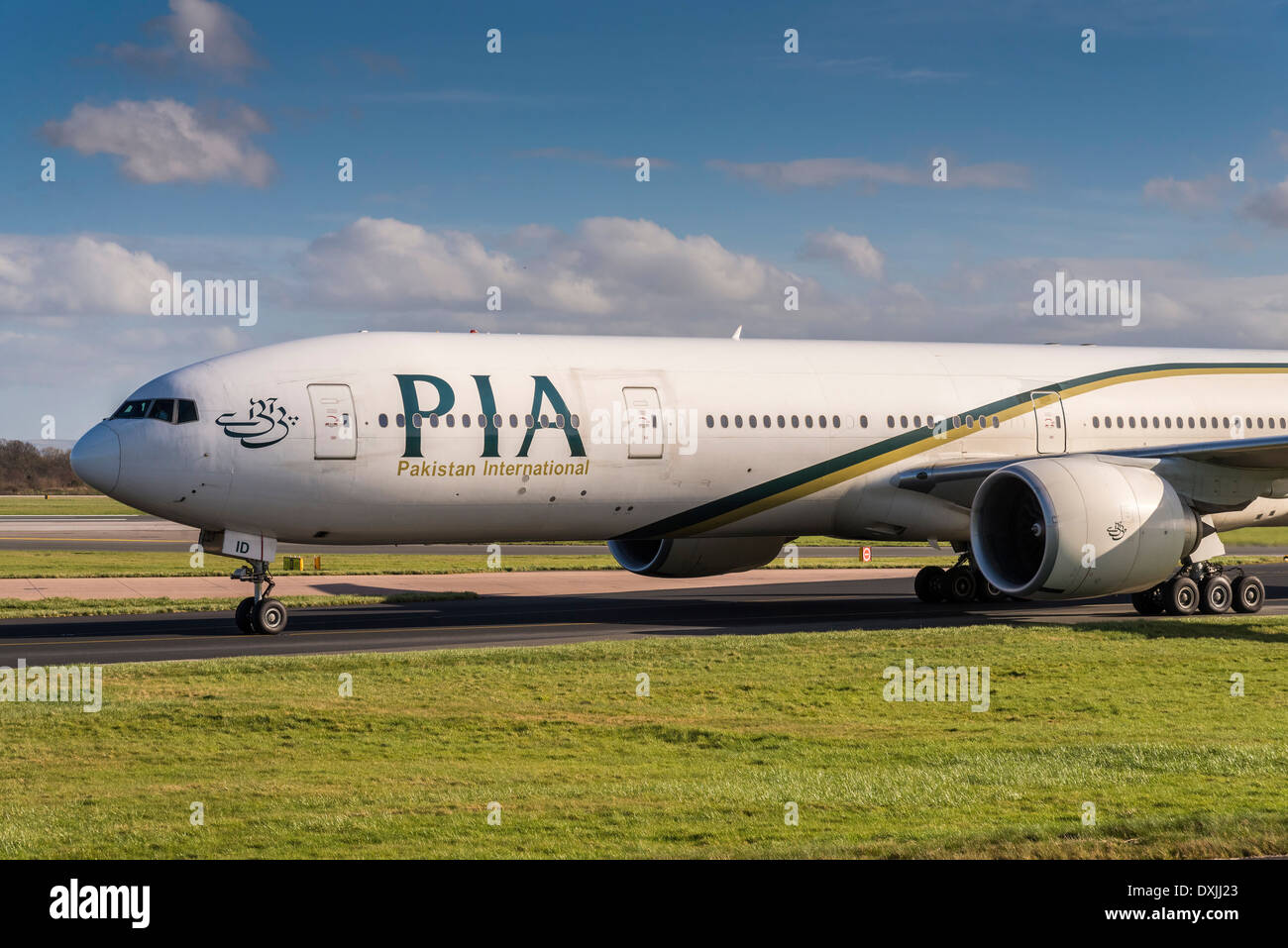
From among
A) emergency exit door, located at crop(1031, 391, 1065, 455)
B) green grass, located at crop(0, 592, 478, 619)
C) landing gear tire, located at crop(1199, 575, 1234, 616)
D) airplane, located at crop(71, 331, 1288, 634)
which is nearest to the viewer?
airplane, located at crop(71, 331, 1288, 634)

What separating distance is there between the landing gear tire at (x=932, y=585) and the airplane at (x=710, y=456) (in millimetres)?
47

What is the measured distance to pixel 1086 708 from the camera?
1535 cm

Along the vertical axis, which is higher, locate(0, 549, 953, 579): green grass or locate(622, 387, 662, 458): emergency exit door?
locate(622, 387, 662, 458): emergency exit door

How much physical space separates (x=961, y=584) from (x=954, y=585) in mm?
203

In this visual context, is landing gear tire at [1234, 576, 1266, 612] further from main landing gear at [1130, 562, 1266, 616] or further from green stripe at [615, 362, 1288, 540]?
green stripe at [615, 362, 1288, 540]

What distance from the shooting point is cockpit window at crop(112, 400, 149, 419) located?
22.3 m

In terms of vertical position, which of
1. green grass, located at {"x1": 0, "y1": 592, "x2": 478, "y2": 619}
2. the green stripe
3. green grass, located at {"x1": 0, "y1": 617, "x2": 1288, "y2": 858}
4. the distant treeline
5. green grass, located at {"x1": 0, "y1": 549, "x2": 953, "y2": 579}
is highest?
the distant treeline

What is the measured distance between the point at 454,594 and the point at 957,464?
1122 cm

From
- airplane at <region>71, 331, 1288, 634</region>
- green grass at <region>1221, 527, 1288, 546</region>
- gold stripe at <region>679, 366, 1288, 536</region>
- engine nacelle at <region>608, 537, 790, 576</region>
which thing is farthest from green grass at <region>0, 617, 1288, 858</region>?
green grass at <region>1221, 527, 1288, 546</region>

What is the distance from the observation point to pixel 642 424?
2461 cm

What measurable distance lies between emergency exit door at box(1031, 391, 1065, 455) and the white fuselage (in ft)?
0.14

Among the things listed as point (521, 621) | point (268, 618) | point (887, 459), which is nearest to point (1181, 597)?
point (887, 459)

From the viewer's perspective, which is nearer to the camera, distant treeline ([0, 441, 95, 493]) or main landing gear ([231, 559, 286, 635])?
main landing gear ([231, 559, 286, 635])

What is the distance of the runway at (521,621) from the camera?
2150cm
